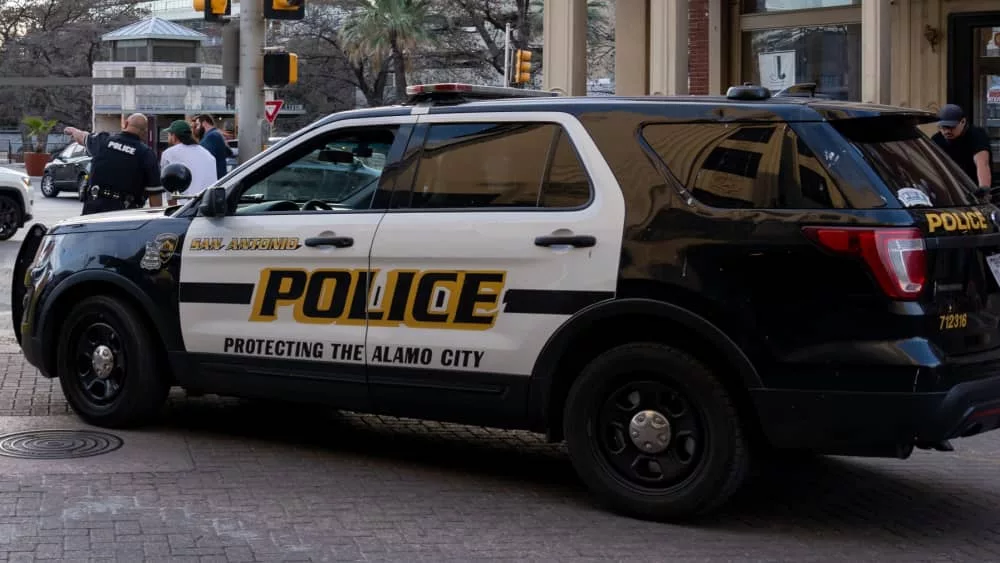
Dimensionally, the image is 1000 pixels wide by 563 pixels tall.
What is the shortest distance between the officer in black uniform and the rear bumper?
8.15m

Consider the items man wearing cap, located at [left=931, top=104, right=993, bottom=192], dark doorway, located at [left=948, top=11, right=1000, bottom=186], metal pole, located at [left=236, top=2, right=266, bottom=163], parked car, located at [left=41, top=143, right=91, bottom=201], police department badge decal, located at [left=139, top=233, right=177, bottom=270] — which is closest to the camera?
police department badge decal, located at [left=139, top=233, right=177, bottom=270]

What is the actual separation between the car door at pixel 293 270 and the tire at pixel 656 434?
1.24 metres

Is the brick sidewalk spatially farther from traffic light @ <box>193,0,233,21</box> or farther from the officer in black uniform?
traffic light @ <box>193,0,233,21</box>

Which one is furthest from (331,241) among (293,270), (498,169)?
(498,169)

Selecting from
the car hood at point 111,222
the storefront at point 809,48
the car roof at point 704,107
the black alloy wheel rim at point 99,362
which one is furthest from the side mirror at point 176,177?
the storefront at point 809,48

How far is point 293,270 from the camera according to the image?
6.87 metres

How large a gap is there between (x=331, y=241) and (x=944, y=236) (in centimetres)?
278

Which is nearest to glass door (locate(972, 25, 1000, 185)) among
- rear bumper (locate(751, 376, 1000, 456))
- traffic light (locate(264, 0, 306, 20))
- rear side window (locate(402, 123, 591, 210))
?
traffic light (locate(264, 0, 306, 20))

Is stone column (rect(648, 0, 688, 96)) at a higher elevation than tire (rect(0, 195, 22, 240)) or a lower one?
higher

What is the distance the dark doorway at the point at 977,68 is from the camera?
15234mm

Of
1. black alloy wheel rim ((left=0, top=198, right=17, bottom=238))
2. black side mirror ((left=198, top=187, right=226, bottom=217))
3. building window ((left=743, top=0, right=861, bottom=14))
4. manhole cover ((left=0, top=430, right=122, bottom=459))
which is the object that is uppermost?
building window ((left=743, top=0, right=861, bottom=14))

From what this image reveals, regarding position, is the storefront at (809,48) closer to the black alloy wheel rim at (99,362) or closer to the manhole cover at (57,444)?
Answer: the black alloy wheel rim at (99,362)

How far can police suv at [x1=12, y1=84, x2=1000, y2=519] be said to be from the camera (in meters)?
5.53

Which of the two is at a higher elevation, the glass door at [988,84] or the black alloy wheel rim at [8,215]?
the glass door at [988,84]
